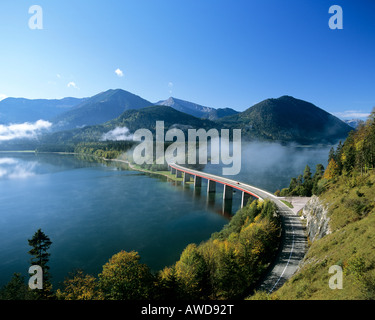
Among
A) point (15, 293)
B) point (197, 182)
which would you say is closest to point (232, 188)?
point (197, 182)

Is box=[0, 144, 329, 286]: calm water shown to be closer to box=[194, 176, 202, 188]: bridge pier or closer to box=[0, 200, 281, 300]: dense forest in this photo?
box=[194, 176, 202, 188]: bridge pier

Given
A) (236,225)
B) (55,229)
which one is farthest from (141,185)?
(236,225)

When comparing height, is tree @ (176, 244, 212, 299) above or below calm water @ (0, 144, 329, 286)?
above

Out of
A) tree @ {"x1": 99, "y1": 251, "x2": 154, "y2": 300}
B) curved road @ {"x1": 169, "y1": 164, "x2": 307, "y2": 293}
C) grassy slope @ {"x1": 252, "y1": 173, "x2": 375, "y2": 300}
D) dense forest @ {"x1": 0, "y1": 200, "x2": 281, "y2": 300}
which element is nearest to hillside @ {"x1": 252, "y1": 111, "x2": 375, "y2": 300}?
grassy slope @ {"x1": 252, "y1": 173, "x2": 375, "y2": 300}

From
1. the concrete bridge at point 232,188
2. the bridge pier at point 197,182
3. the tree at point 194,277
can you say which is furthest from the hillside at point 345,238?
the bridge pier at point 197,182
